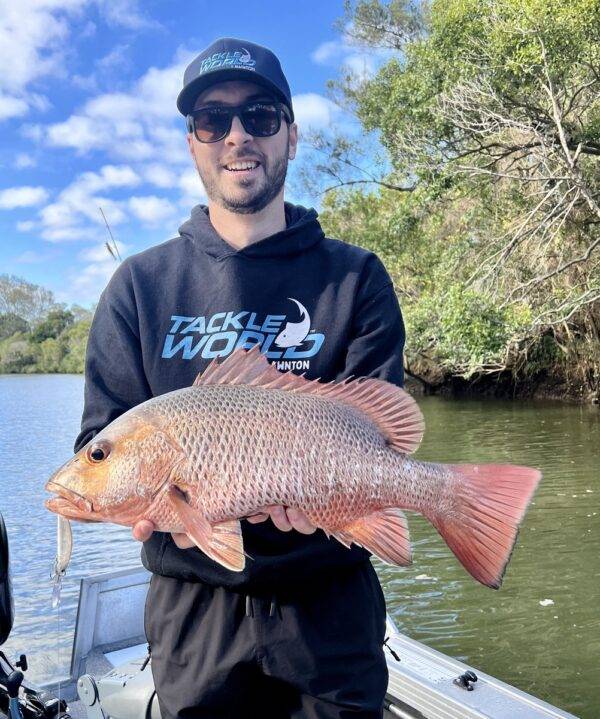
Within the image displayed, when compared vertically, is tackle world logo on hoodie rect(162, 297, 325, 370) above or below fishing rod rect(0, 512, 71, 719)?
above

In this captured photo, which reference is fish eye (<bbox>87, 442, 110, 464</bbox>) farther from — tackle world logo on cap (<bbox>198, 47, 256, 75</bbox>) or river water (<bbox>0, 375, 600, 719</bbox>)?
river water (<bbox>0, 375, 600, 719</bbox>)

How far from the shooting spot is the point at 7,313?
98312 millimetres

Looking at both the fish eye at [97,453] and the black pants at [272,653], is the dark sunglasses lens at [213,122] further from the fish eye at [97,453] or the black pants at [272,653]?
the black pants at [272,653]

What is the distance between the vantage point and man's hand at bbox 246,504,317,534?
6.53 feet

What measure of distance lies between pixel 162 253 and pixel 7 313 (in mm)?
104036

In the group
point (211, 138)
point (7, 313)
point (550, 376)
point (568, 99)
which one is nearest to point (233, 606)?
point (211, 138)

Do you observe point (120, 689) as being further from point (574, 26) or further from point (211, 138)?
point (574, 26)

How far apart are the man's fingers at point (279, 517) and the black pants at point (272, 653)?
0.29 m

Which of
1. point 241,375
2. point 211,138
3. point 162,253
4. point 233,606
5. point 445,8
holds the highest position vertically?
point 445,8

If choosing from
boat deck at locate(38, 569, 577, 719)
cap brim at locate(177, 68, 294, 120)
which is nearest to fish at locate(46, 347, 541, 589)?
cap brim at locate(177, 68, 294, 120)

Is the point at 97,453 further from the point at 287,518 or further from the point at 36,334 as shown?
the point at 36,334

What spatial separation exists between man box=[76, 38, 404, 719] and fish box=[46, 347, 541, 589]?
91 mm

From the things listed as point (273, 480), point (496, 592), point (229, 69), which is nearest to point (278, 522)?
point (273, 480)

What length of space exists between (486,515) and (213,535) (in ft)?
2.55
